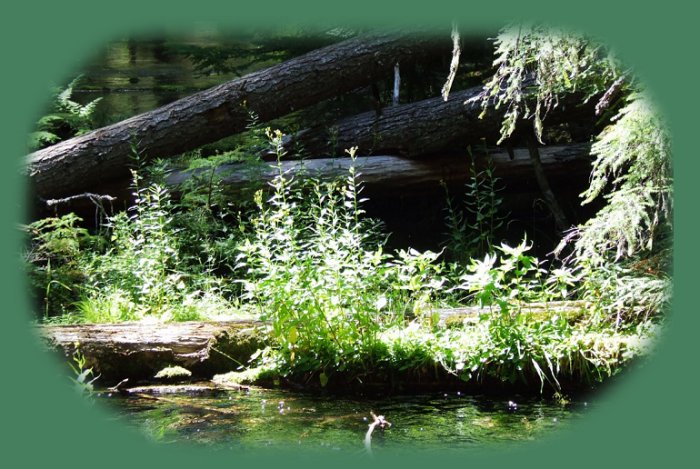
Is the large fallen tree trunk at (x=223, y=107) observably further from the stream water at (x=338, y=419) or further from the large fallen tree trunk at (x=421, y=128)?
the stream water at (x=338, y=419)

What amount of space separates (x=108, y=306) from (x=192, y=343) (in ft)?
4.69

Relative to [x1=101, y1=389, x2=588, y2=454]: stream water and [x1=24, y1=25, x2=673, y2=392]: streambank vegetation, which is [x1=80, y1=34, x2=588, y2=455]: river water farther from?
[x1=24, y1=25, x2=673, y2=392]: streambank vegetation

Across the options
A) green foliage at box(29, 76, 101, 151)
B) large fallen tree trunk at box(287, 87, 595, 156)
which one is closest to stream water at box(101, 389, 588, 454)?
large fallen tree trunk at box(287, 87, 595, 156)

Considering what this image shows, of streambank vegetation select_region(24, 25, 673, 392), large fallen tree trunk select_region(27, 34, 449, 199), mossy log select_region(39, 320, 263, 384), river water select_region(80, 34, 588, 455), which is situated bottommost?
river water select_region(80, 34, 588, 455)

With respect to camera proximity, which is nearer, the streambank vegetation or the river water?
the river water

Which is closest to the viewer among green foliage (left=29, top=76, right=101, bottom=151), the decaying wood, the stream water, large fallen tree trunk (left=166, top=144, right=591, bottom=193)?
the stream water

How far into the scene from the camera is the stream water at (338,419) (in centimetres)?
416

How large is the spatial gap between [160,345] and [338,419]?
1.74m

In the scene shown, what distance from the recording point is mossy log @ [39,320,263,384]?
549 cm

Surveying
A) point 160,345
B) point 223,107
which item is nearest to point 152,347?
point 160,345

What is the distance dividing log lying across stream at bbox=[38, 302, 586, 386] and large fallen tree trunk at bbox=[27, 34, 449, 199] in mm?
3567

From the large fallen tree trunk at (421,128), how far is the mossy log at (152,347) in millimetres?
3820

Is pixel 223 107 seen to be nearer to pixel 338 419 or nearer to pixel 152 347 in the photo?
pixel 152 347

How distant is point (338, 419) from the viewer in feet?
15.0
